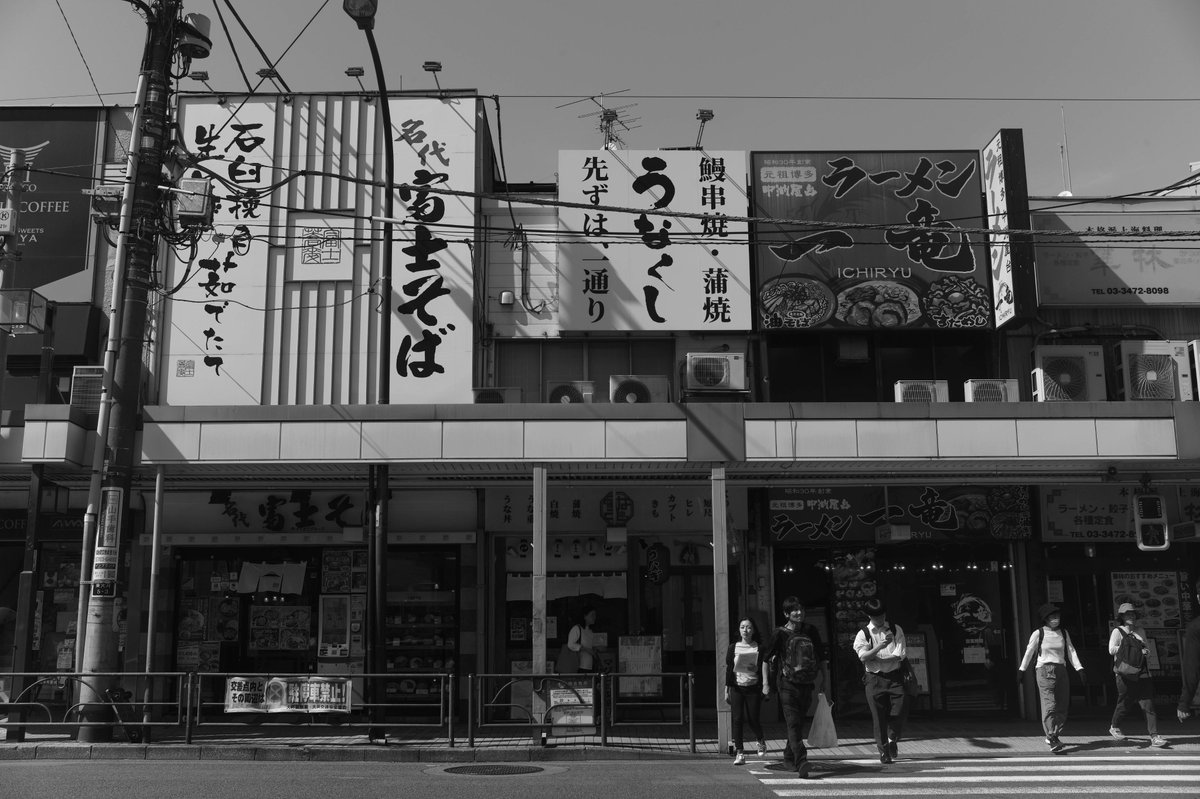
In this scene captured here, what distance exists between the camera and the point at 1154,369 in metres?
16.2

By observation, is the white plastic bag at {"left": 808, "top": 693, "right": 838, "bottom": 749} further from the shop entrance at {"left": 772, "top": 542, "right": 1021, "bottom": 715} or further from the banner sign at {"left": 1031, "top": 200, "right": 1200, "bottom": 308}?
the banner sign at {"left": 1031, "top": 200, "right": 1200, "bottom": 308}

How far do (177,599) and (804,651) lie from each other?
11.0m

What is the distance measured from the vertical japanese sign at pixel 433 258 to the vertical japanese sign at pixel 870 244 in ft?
16.7

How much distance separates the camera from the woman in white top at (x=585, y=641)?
50.1ft

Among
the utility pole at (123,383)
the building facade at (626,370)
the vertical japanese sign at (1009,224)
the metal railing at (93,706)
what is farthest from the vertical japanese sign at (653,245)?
the metal railing at (93,706)

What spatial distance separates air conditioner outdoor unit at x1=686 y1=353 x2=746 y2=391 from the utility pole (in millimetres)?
7832

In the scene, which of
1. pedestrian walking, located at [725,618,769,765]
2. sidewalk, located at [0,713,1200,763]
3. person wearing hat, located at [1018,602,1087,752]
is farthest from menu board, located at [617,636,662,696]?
person wearing hat, located at [1018,602,1087,752]

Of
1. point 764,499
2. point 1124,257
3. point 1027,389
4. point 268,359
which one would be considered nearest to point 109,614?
point 268,359

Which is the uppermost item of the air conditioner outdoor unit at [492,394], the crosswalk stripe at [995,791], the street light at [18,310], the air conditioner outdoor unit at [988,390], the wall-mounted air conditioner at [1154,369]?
the street light at [18,310]

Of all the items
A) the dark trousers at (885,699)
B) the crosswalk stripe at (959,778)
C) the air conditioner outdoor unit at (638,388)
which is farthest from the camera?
the air conditioner outdoor unit at (638,388)

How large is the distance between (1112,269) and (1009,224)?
2.51 metres

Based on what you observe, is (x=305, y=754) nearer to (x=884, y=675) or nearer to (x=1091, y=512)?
(x=884, y=675)

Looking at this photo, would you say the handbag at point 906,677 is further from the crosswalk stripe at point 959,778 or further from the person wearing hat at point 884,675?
the crosswalk stripe at point 959,778

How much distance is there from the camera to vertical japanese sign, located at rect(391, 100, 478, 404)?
16.8 metres
